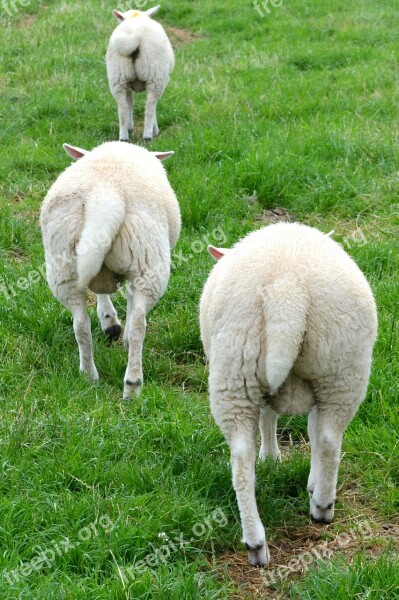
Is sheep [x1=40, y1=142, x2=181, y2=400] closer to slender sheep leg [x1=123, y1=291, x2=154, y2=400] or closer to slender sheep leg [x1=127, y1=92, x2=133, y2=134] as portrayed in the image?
slender sheep leg [x1=123, y1=291, x2=154, y2=400]

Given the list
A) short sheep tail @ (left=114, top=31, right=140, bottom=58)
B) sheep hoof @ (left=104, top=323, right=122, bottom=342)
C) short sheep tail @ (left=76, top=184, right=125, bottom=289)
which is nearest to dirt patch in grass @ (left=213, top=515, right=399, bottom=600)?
short sheep tail @ (left=76, top=184, right=125, bottom=289)

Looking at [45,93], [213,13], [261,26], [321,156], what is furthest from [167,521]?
[213,13]

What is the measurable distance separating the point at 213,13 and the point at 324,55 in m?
3.41

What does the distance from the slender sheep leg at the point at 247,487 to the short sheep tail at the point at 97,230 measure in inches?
59.2

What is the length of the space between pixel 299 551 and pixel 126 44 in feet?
21.4

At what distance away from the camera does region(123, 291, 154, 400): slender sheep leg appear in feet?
15.8

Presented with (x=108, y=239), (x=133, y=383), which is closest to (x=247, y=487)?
(x=133, y=383)

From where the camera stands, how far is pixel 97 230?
4.59 m

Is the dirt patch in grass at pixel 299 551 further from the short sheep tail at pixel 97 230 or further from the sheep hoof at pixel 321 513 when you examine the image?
the short sheep tail at pixel 97 230

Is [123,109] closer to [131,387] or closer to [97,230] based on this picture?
[97,230]

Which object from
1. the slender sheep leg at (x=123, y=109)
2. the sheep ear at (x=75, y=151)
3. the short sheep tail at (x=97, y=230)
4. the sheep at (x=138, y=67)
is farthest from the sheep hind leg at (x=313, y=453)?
the slender sheep leg at (x=123, y=109)

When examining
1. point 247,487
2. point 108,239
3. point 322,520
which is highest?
point 108,239

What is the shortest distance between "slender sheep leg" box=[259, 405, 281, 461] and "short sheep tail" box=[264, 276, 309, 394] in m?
0.84

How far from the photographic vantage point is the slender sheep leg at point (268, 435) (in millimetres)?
4138
